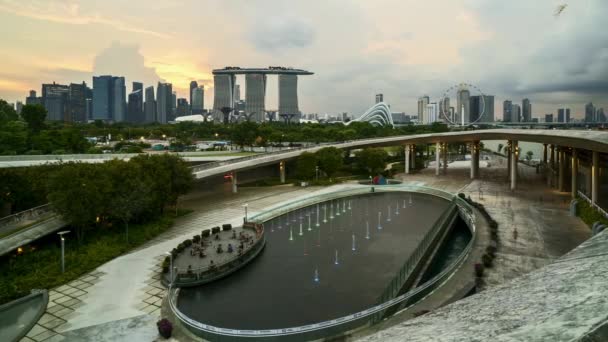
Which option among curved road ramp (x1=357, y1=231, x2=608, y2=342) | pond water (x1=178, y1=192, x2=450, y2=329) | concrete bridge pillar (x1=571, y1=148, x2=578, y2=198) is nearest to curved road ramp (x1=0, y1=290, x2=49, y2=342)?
pond water (x1=178, y1=192, x2=450, y2=329)

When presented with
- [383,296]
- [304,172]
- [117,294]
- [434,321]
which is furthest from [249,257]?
[304,172]

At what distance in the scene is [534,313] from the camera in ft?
9.53

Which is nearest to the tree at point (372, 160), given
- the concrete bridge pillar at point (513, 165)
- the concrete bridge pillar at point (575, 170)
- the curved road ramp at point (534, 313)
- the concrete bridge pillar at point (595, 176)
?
the concrete bridge pillar at point (513, 165)

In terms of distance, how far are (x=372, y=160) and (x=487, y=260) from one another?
4030cm

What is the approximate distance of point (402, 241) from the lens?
28.2 metres

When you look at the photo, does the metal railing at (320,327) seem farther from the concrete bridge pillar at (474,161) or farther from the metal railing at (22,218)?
the concrete bridge pillar at (474,161)

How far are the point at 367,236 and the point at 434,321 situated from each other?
1056 inches

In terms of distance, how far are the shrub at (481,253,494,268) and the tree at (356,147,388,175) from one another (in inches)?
1559

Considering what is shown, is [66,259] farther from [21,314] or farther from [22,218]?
[22,218]

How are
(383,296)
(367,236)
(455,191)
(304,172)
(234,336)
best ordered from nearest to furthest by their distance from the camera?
(234,336)
(383,296)
(367,236)
(455,191)
(304,172)

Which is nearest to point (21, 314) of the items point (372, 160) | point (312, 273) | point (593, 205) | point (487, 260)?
point (312, 273)

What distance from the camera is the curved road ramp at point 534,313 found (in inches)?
98.5

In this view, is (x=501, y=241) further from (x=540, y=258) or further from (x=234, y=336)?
(x=234, y=336)

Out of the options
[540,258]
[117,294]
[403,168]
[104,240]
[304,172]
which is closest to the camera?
[117,294]
